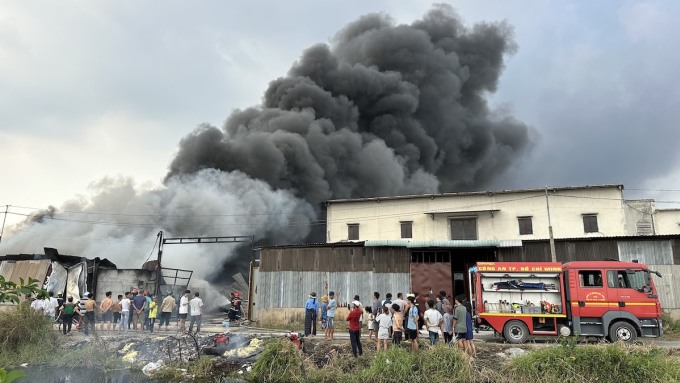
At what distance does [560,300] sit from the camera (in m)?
13.5

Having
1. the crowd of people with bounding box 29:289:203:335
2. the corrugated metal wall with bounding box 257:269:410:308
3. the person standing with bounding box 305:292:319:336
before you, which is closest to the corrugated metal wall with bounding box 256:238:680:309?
the corrugated metal wall with bounding box 257:269:410:308

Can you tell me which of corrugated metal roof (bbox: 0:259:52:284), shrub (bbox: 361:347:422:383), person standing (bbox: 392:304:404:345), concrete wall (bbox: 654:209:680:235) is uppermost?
concrete wall (bbox: 654:209:680:235)

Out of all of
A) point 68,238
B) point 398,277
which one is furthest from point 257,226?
point 398,277

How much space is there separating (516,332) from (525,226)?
14.2 metres

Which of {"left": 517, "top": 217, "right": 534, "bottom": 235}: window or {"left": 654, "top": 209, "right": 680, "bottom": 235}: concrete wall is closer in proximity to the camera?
{"left": 517, "top": 217, "right": 534, "bottom": 235}: window

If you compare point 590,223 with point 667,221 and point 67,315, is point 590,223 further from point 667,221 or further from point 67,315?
point 67,315

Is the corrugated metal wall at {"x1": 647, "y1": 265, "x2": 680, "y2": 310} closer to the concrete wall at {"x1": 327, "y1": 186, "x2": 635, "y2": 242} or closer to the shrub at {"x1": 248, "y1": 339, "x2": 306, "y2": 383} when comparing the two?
the concrete wall at {"x1": 327, "y1": 186, "x2": 635, "y2": 242}

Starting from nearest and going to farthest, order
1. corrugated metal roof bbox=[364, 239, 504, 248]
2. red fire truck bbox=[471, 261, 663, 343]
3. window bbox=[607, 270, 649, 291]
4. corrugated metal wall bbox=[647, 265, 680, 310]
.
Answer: red fire truck bbox=[471, 261, 663, 343]
window bbox=[607, 270, 649, 291]
corrugated metal wall bbox=[647, 265, 680, 310]
corrugated metal roof bbox=[364, 239, 504, 248]

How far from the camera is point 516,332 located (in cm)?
1334

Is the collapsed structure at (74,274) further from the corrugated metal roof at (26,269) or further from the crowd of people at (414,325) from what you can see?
the crowd of people at (414,325)

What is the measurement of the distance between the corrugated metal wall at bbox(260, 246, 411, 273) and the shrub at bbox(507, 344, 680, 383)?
9.99 m

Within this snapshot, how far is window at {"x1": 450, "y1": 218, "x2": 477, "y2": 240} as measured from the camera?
87.7 feet

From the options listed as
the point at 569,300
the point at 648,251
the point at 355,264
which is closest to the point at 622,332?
the point at 569,300

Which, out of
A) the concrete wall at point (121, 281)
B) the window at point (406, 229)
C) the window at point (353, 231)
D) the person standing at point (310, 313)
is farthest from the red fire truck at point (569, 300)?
the concrete wall at point (121, 281)
